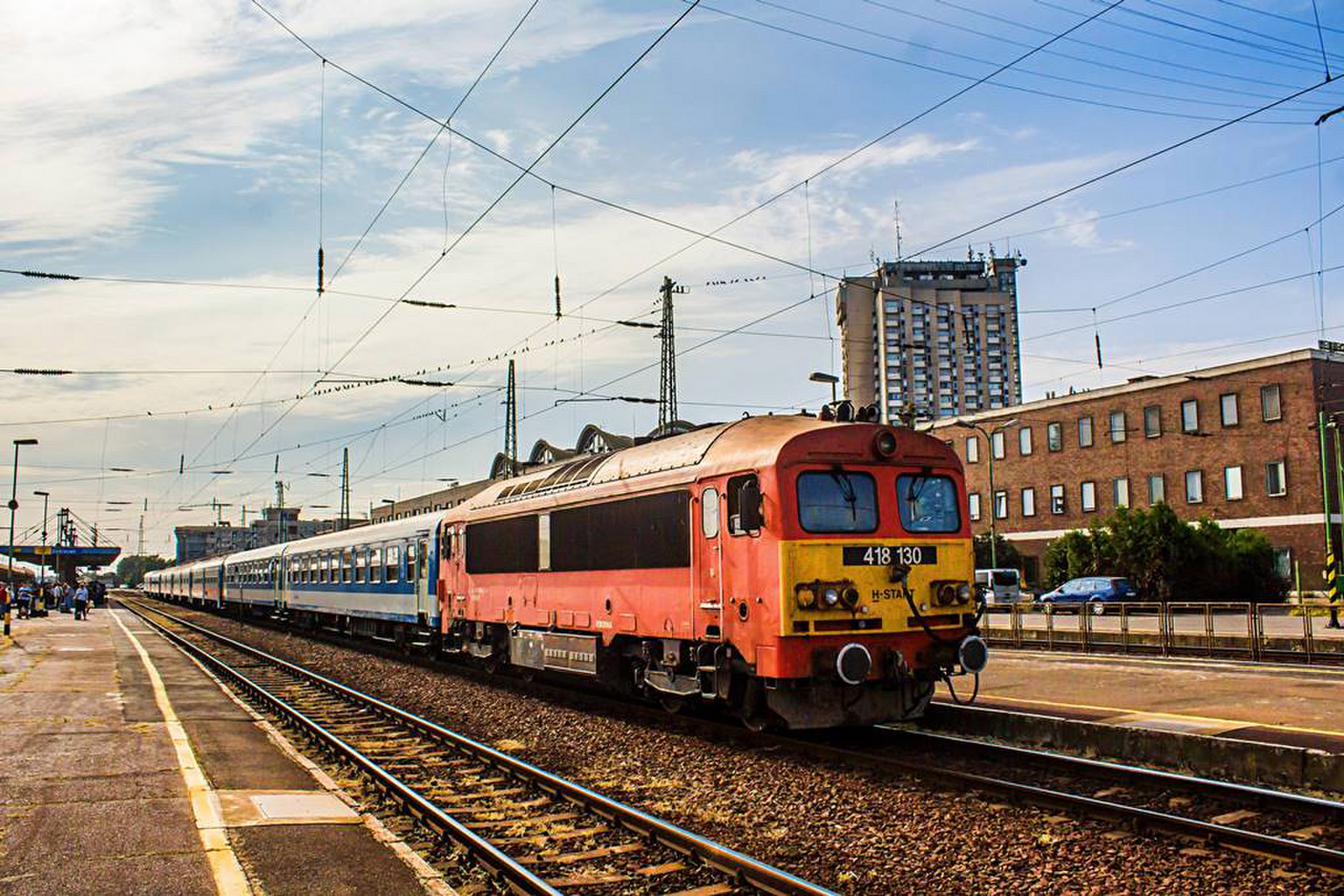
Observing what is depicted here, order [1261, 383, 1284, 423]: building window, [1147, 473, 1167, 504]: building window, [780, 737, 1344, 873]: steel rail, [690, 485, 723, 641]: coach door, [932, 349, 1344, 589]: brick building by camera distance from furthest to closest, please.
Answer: [1147, 473, 1167, 504]: building window → [1261, 383, 1284, 423]: building window → [932, 349, 1344, 589]: brick building → [690, 485, 723, 641]: coach door → [780, 737, 1344, 873]: steel rail

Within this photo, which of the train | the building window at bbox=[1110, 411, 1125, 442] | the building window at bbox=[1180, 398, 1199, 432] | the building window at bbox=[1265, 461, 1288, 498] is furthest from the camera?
the building window at bbox=[1110, 411, 1125, 442]

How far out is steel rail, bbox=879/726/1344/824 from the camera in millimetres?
8703

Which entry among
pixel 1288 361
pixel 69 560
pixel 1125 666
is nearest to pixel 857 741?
pixel 1125 666

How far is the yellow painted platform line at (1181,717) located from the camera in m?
12.2

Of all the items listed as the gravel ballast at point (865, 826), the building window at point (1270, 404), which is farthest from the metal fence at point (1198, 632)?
the building window at point (1270, 404)

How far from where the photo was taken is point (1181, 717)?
13258 millimetres

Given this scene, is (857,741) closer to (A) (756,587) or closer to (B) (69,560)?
(A) (756,587)

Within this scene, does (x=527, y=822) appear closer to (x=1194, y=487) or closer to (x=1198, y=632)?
(x=1198, y=632)

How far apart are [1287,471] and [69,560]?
340 ft

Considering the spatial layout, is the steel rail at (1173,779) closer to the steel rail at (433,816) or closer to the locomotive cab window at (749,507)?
the locomotive cab window at (749,507)

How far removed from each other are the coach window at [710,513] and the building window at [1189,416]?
45.7 metres

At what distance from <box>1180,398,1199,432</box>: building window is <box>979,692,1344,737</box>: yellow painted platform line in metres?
41.3

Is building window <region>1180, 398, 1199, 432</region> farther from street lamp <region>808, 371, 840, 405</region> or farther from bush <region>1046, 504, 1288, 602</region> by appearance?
street lamp <region>808, 371, 840, 405</region>

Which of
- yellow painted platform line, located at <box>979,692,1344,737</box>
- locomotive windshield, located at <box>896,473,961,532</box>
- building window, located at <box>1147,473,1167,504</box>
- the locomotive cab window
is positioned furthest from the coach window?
building window, located at <box>1147,473,1167,504</box>
